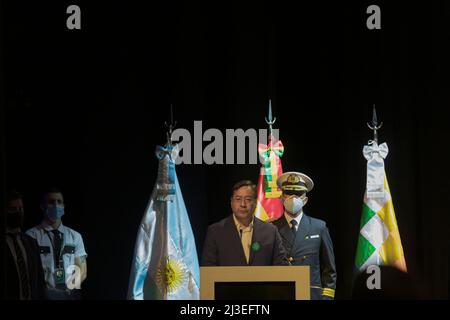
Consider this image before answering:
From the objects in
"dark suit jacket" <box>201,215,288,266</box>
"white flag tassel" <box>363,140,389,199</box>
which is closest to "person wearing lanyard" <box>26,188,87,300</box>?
"dark suit jacket" <box>201,215,288,266</box>

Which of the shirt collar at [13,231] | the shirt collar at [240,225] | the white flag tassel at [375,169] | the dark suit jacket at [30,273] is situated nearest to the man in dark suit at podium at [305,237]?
the shirt collar at [240,225]

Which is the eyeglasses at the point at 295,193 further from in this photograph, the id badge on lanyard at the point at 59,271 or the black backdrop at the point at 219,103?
the id badge on lanyard at the point at 59,271

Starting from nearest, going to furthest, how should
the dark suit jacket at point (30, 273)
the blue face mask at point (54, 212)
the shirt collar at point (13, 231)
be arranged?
1. the dark suit jacket at point (30, 273)
2. the shirt collar at point (13, 231)
3. the blue face mask at point (54, 212)

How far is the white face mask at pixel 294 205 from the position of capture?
589 centimetres

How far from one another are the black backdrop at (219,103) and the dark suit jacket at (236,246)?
102 millimetres

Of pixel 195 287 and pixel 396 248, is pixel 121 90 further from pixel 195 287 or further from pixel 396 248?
pixel 396 248

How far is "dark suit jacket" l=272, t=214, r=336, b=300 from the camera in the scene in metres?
5.84

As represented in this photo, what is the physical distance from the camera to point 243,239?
5875mm

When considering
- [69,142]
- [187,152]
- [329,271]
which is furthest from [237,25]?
[329,271]

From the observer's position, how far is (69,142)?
591 cm

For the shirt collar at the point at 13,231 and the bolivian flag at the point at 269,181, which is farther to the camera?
the bolivian flag at the point at 269,181

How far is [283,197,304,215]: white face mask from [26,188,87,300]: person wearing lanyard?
137cm

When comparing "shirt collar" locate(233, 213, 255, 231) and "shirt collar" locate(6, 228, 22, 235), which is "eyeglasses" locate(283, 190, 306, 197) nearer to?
"shirt collar" locate(233, 213, 255, 231)

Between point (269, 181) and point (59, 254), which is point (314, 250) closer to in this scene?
point (269, 181)
